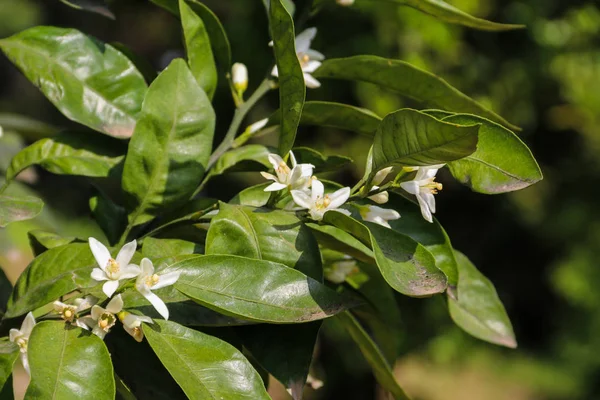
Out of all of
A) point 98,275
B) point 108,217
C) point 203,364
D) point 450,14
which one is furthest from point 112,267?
point 450,14

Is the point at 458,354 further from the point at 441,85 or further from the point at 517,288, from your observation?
the point at 441,85

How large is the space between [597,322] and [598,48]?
1.15m

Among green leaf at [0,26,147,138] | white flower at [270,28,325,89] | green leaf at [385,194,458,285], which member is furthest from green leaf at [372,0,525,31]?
green leaf at [0,26,147,138]

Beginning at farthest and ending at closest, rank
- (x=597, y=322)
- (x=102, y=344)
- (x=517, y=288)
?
(x=517, y=288) → (x=597, y=322) → (x=102, y=344)

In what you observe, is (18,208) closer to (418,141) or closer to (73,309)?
(73,309)

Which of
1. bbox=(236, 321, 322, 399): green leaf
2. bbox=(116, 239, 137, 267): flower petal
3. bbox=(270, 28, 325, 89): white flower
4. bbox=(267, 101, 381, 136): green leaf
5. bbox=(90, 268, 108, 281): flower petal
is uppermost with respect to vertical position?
bbox=(270, 28, 325, 89): white flower

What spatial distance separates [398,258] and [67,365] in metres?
0.30

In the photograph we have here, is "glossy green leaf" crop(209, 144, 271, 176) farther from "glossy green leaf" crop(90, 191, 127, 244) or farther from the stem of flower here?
"glossy green leaf" crop(90, 191, 127, 244)

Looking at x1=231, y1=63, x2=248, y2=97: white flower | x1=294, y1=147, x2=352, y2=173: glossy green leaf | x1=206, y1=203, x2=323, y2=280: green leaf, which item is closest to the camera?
x1=206, y1=203, x2=323, y2=280: green leaf

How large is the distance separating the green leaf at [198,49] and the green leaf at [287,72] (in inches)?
6.3

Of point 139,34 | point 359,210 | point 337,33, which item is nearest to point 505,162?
point 359,210

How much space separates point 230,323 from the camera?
693mm

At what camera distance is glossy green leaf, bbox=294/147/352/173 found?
0.81 metres

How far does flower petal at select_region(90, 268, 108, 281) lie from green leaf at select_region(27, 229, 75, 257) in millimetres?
138
